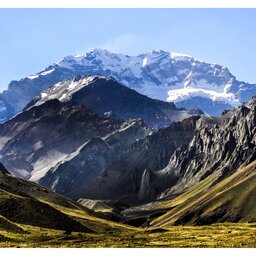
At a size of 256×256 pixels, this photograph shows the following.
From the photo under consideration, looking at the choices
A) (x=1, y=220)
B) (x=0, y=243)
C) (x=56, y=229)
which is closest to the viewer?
(x=0, y=243)

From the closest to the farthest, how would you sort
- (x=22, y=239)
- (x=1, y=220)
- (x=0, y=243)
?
→ (x=0, y=243)
(x=22, y=239)
(x=1, y=220)

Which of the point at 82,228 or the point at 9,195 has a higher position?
the point at 9,195

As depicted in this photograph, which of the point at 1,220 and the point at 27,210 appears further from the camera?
the point at 27,210

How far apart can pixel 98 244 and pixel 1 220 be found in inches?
1672
